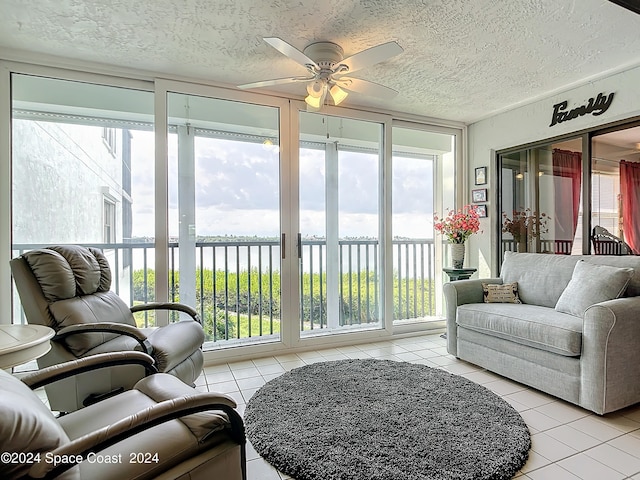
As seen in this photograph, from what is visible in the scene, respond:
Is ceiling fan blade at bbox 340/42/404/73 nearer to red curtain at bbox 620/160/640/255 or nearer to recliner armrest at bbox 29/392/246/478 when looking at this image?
recliner armrest at bbox 29/392/246/478

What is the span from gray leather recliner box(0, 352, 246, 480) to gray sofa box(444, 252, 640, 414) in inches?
85.7

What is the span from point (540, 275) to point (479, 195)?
4.73ft

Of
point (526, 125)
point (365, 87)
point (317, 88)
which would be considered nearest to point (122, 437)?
point (317, 88)

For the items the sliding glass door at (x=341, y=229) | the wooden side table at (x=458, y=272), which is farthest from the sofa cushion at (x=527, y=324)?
the sliding glass door at (x=341, y=229)

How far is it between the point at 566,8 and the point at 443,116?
211 cm

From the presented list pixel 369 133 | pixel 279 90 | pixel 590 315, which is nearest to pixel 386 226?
pixel 369 133

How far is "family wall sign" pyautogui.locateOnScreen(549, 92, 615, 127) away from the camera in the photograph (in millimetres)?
3119

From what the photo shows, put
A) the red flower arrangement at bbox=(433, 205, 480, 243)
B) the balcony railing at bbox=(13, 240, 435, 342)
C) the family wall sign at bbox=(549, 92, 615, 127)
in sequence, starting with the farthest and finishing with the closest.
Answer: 1. the red flower arrangement at bbox=(433, 205, 480, 243)
2. the balcony railing at bbox=(13, 240, 435, 342)
3. the family wall sign at bbox=(549, 92, 615, 127)

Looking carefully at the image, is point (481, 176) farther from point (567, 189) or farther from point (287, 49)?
point (287, 49)

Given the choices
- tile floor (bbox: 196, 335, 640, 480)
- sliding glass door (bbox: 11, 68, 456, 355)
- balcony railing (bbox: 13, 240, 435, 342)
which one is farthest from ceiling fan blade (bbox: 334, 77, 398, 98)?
tile floor (bbox: 196, 335, 640, 480)

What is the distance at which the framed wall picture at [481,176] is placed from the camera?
4.31m

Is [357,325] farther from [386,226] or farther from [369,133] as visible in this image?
[369,133]

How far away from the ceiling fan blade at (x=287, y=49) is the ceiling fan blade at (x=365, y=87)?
0.26m

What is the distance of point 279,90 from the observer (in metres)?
3.47
